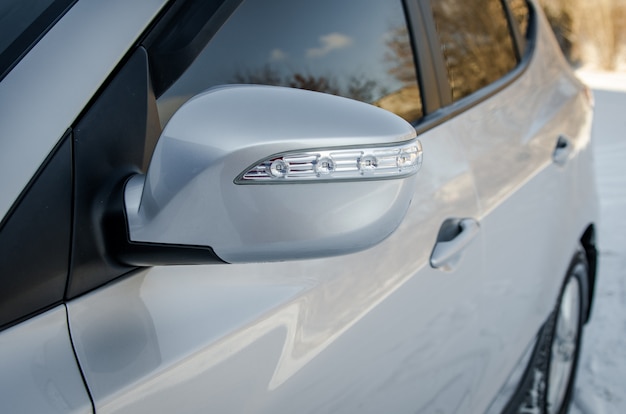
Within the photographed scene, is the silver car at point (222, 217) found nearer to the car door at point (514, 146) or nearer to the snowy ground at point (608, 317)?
the car door at point (514, 146)

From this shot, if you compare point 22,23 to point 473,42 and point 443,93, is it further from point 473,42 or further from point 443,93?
point 473,42

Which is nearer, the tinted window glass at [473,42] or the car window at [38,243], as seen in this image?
the car window at [38,243]

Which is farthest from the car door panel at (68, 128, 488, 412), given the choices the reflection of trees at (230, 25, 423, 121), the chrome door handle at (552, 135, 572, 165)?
the chrome door handle at (552, 135, 572, 165)

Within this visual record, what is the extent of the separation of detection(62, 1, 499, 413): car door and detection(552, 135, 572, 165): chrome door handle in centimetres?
58

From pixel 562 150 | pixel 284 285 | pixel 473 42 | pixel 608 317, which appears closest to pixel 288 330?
pixel 284 285

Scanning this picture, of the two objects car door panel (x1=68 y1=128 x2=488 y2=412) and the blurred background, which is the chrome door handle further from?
the blurred background

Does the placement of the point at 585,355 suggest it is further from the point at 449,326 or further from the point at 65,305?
the point at 65,305

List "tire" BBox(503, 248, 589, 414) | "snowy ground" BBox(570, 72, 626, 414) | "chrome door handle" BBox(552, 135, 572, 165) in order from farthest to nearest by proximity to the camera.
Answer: "snowy ground" BBox(570, 72, 626, 414) → "tire" BBox(503, 248, 589, 414) → "chrome door handle" BBox(552, 135, 572, 165)

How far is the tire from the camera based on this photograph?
1.98 metres

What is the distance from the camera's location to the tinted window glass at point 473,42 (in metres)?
1.58

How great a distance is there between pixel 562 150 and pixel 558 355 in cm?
79

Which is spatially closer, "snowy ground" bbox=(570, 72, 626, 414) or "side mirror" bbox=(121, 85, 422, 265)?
"side mirror" bbox=(121, 85, 422, 265)

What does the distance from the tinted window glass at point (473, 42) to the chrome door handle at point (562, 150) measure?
0.27m

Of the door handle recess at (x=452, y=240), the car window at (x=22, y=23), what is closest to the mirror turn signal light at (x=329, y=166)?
the car window at (x=22, y=23)
